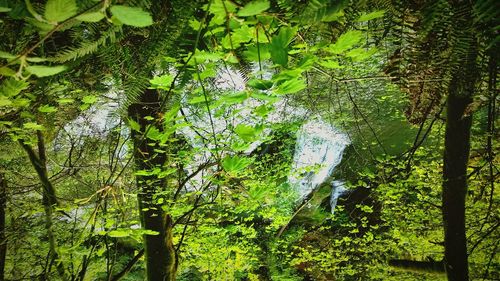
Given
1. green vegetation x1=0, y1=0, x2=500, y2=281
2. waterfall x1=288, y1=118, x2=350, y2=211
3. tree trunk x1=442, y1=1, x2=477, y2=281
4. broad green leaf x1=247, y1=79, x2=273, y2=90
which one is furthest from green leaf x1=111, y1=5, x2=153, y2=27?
waterfall x1=288, y1=118, x2=350, y2=211

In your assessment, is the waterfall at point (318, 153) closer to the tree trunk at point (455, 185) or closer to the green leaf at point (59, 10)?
the tree trunk at point (455, 185)

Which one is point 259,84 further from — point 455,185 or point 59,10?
point 455,185

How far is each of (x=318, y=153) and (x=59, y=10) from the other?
400 inches

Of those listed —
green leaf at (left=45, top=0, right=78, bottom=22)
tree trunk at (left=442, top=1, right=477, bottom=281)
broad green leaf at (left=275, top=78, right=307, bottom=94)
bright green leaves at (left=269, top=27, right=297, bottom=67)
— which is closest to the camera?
green leaf at (left=45, top=0, right=78, bottom=22)

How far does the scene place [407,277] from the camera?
7262 millimetres

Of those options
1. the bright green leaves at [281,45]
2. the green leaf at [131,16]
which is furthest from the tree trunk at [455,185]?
the green leaf at [131,16]

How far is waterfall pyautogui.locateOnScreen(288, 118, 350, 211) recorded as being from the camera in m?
9.77

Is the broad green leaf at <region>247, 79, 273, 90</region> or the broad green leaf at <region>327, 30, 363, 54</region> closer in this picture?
the broad green leaf at <region>247, 79, 273, 90</region>

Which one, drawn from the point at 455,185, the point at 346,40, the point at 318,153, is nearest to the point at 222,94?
the point at 346,40

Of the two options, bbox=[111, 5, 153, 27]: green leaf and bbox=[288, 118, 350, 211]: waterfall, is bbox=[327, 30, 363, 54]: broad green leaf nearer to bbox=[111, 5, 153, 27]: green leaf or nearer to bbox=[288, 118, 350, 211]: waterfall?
bbox=[111, 5, 153, 27]: green leaf

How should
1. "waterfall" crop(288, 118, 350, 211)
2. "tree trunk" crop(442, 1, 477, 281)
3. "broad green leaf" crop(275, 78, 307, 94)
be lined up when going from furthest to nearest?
"waterfall" crop(288, 118, 350, 211)
"tree trunk" crop(442, 1, 477, 281)
"broad green leaf" crop(275, 78, 307, 94)

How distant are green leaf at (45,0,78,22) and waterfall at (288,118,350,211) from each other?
911cm

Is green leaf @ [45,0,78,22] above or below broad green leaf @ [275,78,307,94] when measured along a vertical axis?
below

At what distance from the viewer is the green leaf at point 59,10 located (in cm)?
45
